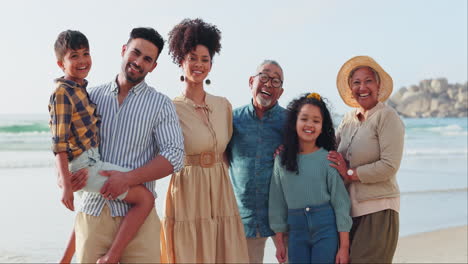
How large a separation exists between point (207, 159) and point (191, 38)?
2.69 ft

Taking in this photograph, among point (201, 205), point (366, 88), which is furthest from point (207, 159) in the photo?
point (366, 88)

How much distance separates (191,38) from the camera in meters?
3.62

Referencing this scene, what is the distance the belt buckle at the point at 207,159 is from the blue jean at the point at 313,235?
2.14ft

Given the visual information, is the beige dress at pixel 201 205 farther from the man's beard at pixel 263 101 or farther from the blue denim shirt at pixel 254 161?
the man's beard at pixel 263 101

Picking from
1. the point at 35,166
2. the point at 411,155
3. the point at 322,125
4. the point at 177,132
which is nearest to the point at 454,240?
the point at 322,125

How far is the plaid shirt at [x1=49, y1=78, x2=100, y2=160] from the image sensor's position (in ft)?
8.79

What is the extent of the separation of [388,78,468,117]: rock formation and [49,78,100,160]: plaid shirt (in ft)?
168

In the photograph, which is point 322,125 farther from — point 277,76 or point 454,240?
point 454,240

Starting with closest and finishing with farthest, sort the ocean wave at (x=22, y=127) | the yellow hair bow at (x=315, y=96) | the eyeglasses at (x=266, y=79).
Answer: the yellow hair bow at (x=315, y=96) → the eyeglasses at (x=266, y=79) → the ocean wave at (x=22, y=127)

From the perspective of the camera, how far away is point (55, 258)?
6.02 m

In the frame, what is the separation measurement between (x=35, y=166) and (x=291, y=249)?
441 inches

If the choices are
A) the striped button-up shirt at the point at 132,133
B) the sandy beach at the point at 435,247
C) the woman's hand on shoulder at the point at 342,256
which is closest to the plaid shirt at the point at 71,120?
the striped button-up shirt at the point at 132,133

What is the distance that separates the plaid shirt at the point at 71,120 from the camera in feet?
8.79

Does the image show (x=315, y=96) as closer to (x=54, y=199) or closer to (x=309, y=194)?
(x=309, y=194)
